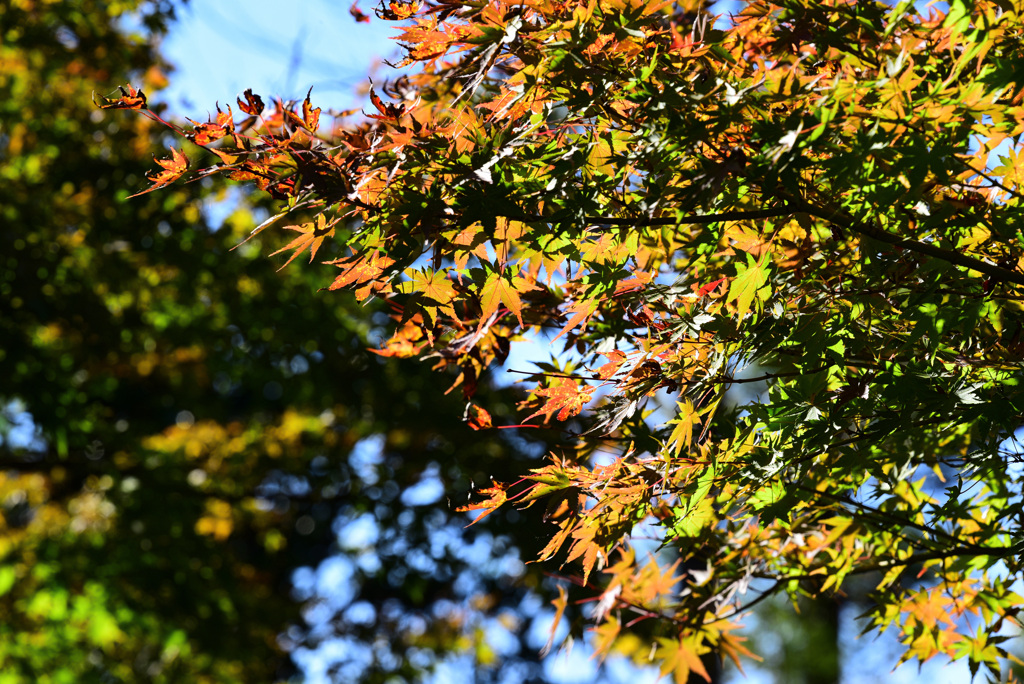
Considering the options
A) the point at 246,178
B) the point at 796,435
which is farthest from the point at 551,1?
the point at 796,435

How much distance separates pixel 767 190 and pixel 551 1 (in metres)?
0.68

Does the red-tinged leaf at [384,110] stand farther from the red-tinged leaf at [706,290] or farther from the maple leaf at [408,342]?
the red-tinged leaf at [706,290]

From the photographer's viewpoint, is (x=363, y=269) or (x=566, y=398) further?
(x=566, y=398)

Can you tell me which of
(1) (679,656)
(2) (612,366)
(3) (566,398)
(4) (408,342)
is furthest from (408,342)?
(1) (679,656)

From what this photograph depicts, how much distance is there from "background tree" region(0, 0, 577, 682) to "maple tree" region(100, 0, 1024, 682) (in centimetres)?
286

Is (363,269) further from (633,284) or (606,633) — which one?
(606,633)

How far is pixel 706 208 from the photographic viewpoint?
1623 millimetres

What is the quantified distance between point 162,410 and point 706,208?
865 cm

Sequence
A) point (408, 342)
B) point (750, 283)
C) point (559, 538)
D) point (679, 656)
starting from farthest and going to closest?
point (679, 656)
point (408, 342)
point (559, 538)
point (750, 283)

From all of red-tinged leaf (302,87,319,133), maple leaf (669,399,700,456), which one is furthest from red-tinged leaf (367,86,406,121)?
maple leaf (669,399,700,456)

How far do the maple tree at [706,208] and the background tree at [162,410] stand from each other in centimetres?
286

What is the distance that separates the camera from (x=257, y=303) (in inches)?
267

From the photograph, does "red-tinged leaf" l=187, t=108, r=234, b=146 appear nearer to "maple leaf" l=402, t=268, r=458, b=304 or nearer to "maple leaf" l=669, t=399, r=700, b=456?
"maple leaf" l=402, t=268, r=458, b=304

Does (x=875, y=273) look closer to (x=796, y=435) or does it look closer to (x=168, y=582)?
(x=796, y=435)
